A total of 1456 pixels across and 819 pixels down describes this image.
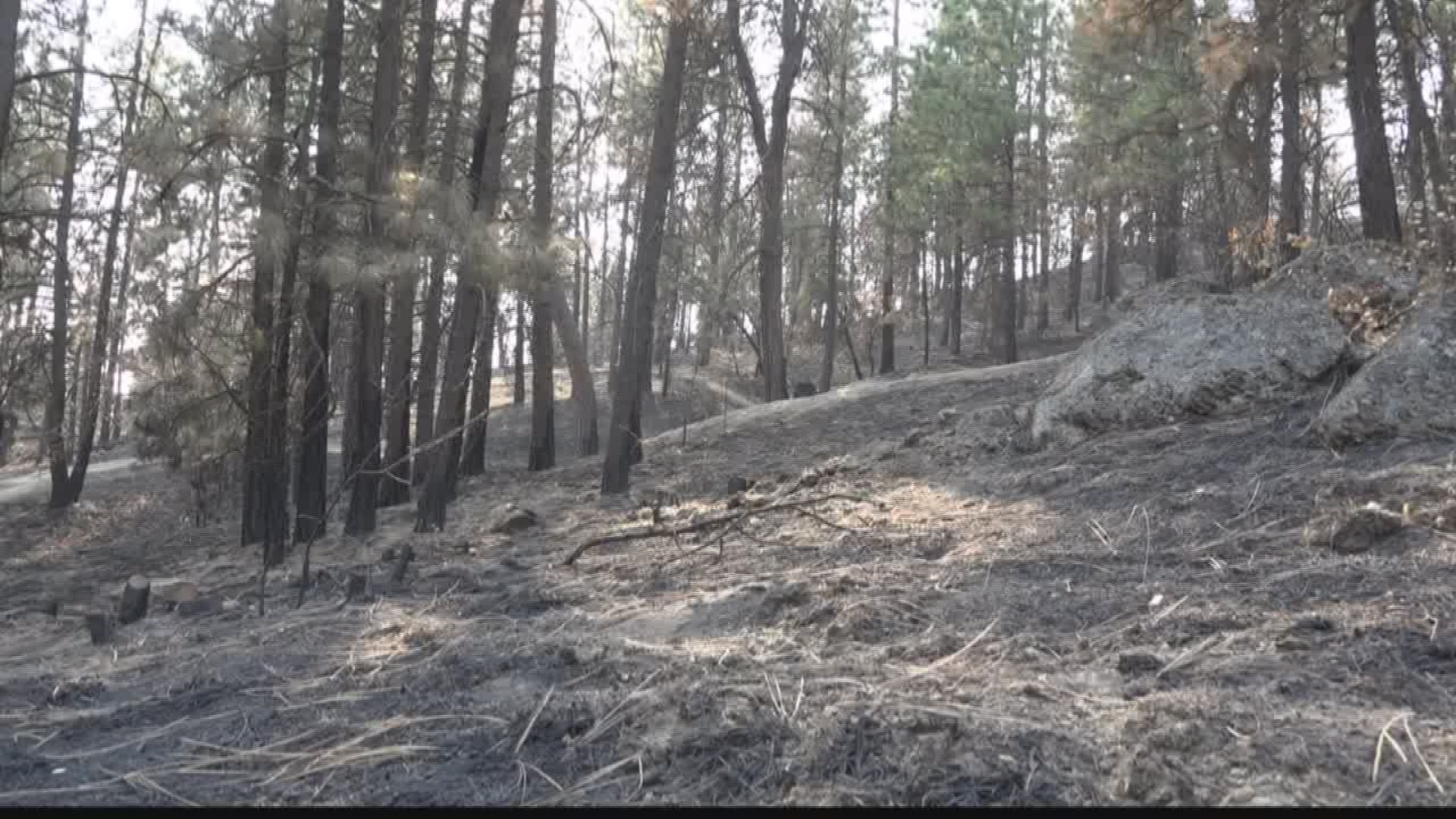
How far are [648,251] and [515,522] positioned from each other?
3967 millimetres

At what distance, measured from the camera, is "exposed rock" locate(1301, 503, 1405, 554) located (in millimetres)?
4883

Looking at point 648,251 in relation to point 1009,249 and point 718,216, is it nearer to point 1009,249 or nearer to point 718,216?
point 718,216

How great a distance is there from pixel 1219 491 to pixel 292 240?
7689mm

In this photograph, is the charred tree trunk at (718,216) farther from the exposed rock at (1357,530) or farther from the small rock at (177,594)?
the exposed rock at (1357,530)

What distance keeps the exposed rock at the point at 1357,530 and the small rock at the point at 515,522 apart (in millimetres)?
7045

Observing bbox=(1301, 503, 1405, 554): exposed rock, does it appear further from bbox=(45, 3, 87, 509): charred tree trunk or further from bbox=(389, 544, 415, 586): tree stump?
bbox=(45, 3, 87, 509): charred tree trunk

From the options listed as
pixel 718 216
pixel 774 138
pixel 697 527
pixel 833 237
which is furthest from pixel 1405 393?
pixel 833 237

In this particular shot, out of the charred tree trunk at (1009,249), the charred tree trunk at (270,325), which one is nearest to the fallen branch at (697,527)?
the charred tree trunk at (270,325)

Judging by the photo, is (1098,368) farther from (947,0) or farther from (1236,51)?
(947,0)

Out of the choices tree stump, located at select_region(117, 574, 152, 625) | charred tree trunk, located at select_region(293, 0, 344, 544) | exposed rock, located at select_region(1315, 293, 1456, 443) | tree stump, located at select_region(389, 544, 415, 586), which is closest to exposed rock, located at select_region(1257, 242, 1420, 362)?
exposed rock, located at select_region(1315, 293, 1456, 443)

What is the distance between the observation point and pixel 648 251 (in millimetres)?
12977

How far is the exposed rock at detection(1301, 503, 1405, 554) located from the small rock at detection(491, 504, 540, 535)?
705cm

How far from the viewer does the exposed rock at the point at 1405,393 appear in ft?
21.0

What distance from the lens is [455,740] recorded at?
3686mm
